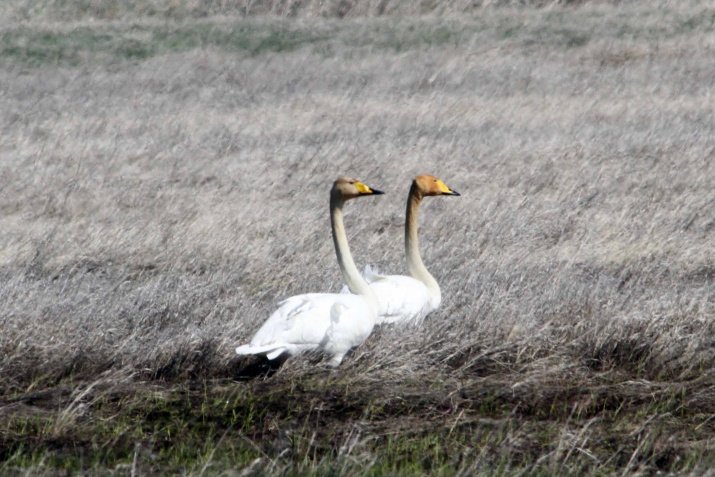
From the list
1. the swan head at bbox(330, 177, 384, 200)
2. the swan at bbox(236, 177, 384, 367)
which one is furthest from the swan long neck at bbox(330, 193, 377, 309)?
the swan at bbox(236, 177, 384, 367)

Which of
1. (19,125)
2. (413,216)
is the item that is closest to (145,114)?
(19,125)

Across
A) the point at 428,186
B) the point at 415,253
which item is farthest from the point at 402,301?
the point at 428,186

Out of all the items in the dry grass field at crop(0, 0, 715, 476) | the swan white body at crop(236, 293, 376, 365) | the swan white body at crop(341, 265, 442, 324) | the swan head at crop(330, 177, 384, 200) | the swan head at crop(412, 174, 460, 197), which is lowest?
the dry grass field at crop(0, 0, 715, 476)

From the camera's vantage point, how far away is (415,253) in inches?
229

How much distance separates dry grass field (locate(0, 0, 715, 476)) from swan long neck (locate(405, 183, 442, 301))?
175mm

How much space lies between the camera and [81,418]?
4191mm

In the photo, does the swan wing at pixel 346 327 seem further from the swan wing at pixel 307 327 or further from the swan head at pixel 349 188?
the swan head at pixel 349 188

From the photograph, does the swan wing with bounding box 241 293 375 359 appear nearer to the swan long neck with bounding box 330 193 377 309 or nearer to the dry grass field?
the dry grass field

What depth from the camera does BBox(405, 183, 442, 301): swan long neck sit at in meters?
5.55

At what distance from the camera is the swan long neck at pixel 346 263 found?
496cm

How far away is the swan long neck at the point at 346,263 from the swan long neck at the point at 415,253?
547 millimetres

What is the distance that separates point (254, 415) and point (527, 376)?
1.38 m

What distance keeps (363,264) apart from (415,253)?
Answer: 4.70ft

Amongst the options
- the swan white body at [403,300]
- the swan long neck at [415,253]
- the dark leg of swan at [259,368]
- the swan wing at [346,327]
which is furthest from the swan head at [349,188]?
the dark leg of swan at [259,368]
